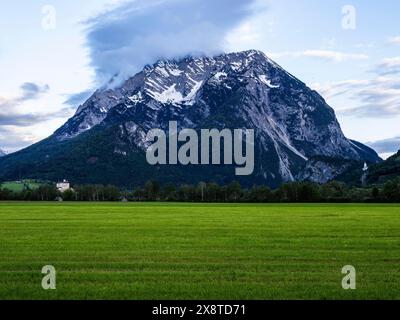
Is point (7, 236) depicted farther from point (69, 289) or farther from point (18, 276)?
point (69, 289)

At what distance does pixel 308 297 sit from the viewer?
1883cm

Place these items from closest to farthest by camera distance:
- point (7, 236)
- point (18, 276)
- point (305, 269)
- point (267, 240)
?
point (18, 276)
point (305, 269)
point (267, 240)
point (7, 236)

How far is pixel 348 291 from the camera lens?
19750mm

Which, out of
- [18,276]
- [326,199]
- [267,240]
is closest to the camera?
[18,276]

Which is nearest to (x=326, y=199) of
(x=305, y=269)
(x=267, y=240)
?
(x=267, y=240)

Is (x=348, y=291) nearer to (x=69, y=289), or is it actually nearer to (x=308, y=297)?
(x=308, y=297)
